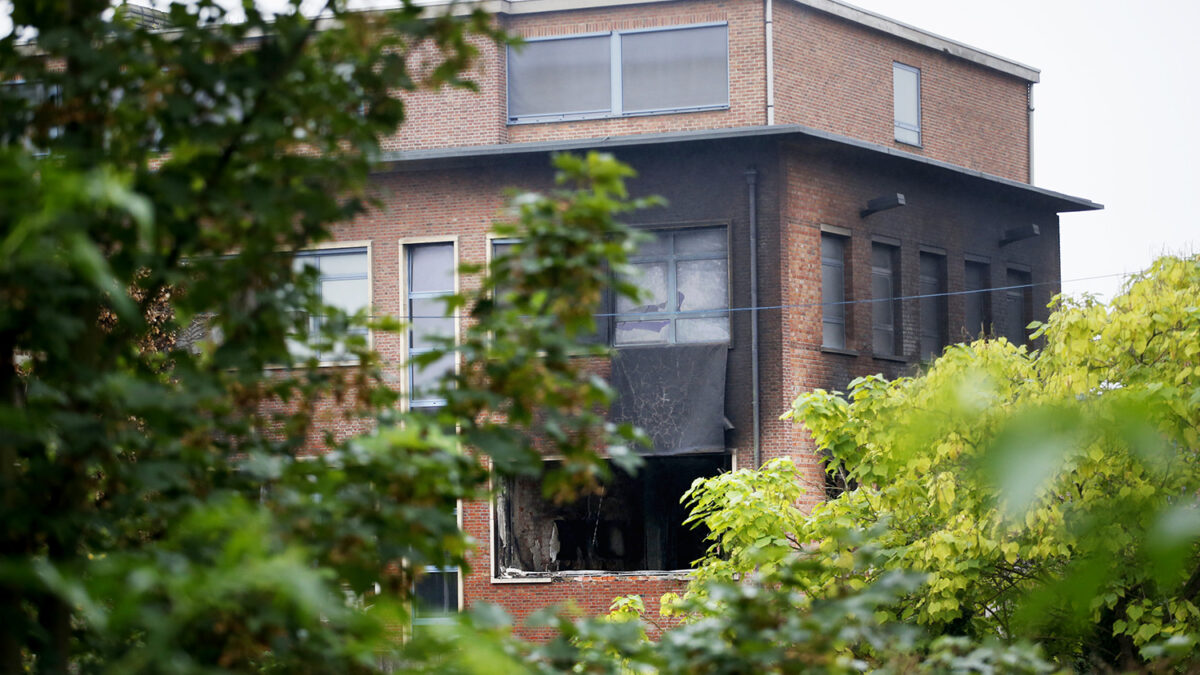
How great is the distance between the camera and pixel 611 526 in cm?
2688

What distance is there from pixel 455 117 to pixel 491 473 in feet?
72.7

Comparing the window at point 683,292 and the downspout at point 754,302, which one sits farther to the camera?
the window at point 683,292

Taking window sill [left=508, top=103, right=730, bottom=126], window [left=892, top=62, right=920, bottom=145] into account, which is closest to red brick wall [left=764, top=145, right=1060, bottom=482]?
window [left=892, top=62, right=920, bottom=145]

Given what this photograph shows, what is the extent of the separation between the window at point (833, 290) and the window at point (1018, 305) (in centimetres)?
494

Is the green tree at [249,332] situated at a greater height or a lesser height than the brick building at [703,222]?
lesser

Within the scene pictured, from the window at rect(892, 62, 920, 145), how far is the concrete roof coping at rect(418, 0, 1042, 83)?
652 mm

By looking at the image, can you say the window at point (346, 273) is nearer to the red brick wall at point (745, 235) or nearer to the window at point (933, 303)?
the red brick wall at point (745, 235)

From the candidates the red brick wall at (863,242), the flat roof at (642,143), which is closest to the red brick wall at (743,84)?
the flat roof at (642,143)


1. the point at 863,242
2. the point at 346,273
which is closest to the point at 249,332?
the point at 346,273

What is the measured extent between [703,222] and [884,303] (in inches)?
165

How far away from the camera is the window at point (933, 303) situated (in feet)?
86.0

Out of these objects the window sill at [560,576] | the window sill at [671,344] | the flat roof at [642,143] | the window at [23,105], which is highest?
the flat roof at [642,143]

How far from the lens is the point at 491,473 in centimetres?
367

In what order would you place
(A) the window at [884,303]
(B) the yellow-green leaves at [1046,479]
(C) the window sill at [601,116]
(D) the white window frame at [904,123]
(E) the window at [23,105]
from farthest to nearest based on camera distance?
1. (D) the white window frame at [904,123]
2. (A) the window at [884,303]
3. (C) the window sill at [601,116]
4. (B) the yellow-green leaves at [1046,479]
5. (E) the window at [23,105]
